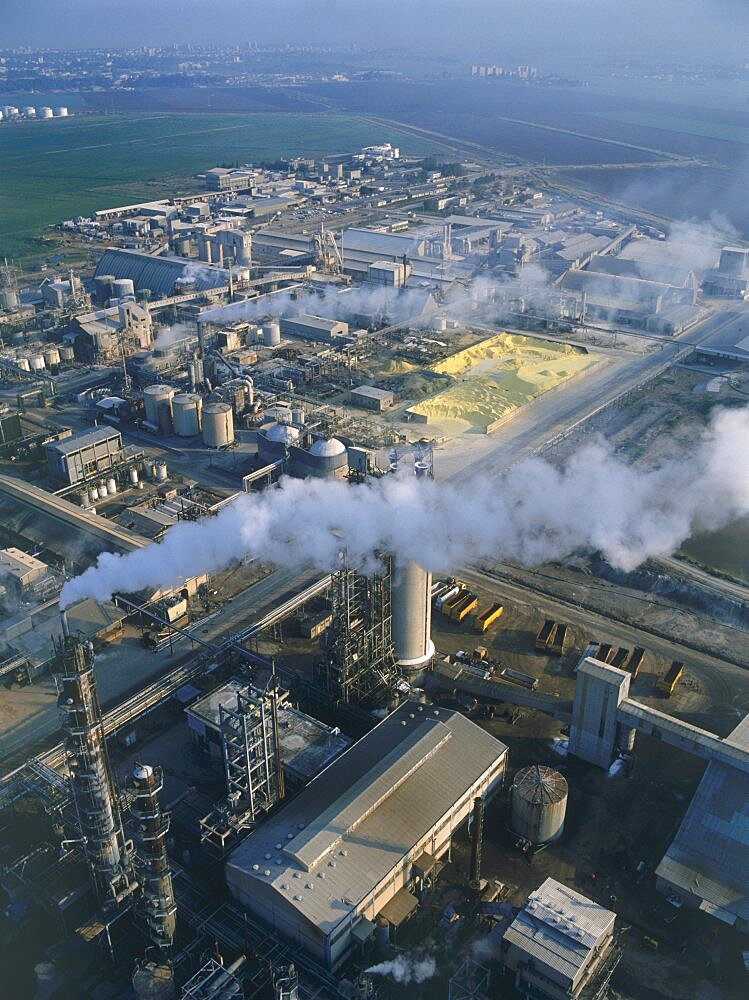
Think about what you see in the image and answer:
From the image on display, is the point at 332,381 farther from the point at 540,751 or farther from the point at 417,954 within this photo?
the point at 417,954

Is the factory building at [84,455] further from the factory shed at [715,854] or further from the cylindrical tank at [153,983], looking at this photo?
the factory shed at [715,854]

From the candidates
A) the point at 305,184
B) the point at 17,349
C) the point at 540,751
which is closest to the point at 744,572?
the point at 540,751

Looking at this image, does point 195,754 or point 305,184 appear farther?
Answer: point 305,184

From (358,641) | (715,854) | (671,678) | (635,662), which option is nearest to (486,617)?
(635,662)

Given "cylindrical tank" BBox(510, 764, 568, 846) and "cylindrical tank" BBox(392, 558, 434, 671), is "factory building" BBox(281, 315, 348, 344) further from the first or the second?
"cylindrical tank" BBox(510, 764, 568, 846)

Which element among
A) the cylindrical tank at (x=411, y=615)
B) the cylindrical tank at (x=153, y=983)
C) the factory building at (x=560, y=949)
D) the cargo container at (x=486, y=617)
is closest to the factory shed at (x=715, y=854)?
the factory building at (x=560, y=949)

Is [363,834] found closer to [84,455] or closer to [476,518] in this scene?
[476,518]
